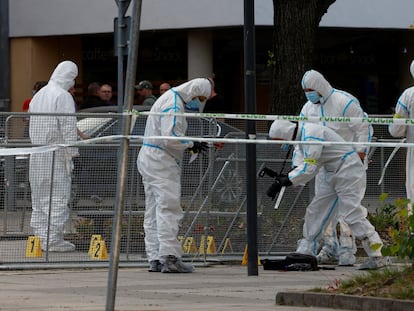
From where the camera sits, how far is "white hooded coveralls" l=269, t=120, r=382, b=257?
1304 centimetres

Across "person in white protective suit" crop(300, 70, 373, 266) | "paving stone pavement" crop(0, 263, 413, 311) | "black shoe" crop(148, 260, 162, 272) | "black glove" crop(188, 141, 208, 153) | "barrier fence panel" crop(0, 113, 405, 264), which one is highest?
"person in white protective suit" crop(300, 70, 373, 266)

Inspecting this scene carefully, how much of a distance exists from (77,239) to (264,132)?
9.76ft

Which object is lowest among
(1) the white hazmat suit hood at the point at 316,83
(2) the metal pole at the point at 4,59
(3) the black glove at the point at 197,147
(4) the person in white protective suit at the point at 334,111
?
(3) the black glove at the point at 197,147

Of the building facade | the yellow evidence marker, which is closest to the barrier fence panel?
the yellow evidence marker

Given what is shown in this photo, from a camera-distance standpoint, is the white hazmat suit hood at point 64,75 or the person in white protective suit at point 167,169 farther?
the white hazmat suit hood at point 64,75

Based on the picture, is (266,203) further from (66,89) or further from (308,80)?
(66,89)

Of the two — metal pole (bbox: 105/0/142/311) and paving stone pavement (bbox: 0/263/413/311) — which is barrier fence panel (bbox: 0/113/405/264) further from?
metal pole (bbox: 105/0/142/311)

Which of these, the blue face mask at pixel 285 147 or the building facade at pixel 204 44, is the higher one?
the building facade at pixel 204 44

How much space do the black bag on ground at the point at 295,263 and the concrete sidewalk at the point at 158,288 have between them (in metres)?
0.12

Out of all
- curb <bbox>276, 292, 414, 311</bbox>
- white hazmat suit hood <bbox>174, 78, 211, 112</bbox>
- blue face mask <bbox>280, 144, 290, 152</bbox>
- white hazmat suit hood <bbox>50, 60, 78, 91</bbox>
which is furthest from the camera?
white hazmat suit hood <bbox>50, 60, 78, 91</bbox>

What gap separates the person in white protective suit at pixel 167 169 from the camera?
42.1 feet

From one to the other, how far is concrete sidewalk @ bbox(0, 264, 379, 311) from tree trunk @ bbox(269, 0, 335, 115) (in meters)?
3.81

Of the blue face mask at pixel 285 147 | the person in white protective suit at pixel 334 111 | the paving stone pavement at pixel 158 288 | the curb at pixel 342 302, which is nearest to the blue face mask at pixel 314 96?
the person in white protective suit at pixel 334 111

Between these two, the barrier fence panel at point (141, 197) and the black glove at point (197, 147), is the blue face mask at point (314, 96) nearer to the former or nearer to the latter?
the barrier fence panel at point (141, 197)
